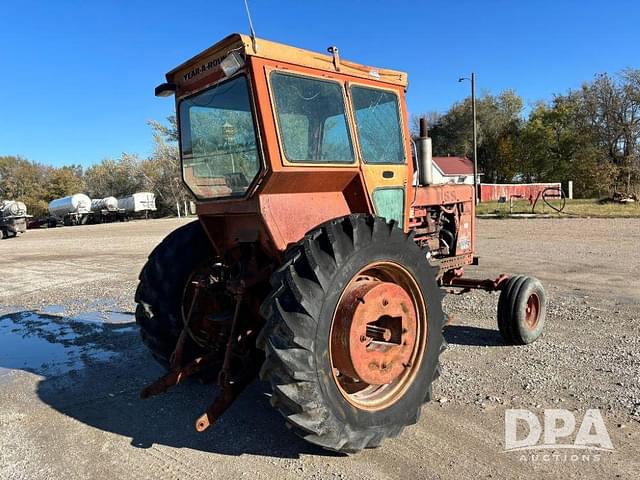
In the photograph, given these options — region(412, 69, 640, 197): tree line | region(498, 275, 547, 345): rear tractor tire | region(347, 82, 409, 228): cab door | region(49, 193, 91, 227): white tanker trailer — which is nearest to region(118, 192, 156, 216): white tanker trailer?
region(49, 193, 91, 227): white tanker trailer

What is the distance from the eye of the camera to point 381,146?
4094mm

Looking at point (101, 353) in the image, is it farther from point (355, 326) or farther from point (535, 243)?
point (535, 243)

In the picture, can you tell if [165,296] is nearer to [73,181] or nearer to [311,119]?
[311,119]

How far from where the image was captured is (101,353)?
564 cm

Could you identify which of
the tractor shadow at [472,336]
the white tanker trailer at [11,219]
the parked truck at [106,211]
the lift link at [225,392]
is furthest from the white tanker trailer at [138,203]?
the lift link at [225,392]

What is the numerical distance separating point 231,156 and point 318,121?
0.69 metres

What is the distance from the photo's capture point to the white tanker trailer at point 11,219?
3067 centimetres

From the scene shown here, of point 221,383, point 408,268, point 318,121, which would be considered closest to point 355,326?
point 408,268

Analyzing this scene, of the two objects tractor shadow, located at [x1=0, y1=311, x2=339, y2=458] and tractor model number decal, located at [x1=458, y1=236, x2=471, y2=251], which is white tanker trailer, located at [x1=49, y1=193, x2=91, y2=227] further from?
tractor model number decal, located at [x1=458, y1=236, x2=471, y2=251]

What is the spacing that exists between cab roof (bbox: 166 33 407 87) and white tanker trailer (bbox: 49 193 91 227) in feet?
155

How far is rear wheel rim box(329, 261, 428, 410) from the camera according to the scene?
3.10 m

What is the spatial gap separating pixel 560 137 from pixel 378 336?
50.5 meters

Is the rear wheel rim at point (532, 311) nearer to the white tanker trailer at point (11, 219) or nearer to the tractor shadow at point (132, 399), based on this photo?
the tractor shadow at point (132, 399)

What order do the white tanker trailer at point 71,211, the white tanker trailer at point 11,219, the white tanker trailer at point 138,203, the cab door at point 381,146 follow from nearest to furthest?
1. the cab door at point 381,146
2. the white tanker trailer at point 11,219
3. the white tanker trailer at point 71,211
4. the white tanker trailer at point 138,203
